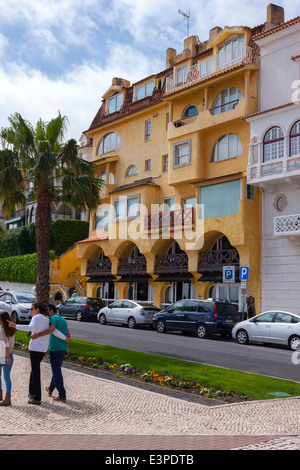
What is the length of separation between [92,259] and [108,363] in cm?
2653

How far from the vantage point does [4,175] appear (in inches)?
779

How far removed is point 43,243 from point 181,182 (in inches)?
622

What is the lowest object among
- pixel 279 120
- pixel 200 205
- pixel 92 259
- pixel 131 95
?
pixel 92 259

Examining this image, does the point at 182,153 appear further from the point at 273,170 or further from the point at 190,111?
the point at 273,170

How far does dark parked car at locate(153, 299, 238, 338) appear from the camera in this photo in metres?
23.5

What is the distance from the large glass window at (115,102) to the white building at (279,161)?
13.9m

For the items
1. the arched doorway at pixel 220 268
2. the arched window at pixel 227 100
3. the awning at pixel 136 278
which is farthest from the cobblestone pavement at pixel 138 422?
the awning at pixel 136 278

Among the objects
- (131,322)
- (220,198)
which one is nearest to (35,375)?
(131,322)

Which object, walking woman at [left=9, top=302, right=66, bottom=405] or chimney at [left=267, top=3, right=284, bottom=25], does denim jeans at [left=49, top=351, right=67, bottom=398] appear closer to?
walking woman at [left=9, top=302, right=66, bottom=405]

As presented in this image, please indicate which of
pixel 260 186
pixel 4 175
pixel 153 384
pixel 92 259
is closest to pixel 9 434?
pixel 153 384

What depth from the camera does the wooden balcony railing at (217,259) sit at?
1161 inches

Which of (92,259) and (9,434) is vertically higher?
(92,259)

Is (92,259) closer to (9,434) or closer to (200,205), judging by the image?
(200,205)

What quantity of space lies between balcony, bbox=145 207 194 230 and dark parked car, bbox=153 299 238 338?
7605 millimetres
